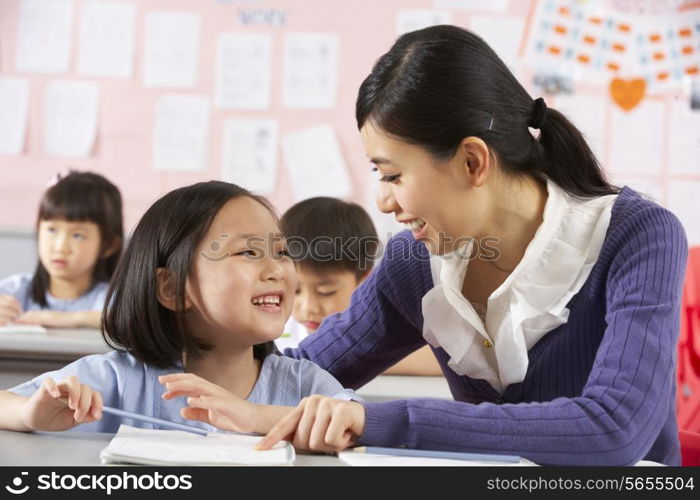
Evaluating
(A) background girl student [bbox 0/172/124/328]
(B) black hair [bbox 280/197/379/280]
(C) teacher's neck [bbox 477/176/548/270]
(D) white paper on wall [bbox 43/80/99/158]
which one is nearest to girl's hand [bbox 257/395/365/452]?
(C) teacher's neck [bbox 477/176/548/270]

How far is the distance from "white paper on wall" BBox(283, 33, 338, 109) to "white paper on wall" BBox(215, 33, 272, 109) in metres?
0.12

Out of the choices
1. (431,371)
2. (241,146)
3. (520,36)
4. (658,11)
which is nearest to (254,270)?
(431,371)

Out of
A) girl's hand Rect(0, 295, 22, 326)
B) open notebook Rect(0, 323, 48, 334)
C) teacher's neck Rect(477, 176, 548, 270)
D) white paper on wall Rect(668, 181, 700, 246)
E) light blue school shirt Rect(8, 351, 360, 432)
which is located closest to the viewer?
light blue school shirt Rect(8, 351, 360, 432)

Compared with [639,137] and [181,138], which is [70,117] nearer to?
[181,138]

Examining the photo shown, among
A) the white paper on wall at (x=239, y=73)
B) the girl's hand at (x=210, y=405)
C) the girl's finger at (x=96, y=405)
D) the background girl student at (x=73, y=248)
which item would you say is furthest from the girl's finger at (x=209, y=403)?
the white paper on wall at (x=239, y=73)

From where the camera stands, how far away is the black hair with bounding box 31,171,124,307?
9.90 feet

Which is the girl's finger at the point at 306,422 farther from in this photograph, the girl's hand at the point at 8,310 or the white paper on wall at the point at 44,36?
the white paper on wall at the point at 44,36

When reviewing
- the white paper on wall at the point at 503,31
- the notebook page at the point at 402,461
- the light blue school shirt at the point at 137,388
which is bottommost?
the light blue school shirt at the point at 137,388

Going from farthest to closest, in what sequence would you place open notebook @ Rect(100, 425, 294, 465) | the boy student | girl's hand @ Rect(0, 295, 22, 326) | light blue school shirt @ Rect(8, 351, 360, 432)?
girl's hand @ Rect(0, 295, 22, 326) → the boy student → light blue school shirt @ Rect(8, 351, 360, 432) → open notebook @ Rect(100, 425, 294, 465)

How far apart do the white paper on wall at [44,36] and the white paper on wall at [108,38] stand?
70 mm

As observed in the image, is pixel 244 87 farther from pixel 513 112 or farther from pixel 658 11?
pixel 513 112

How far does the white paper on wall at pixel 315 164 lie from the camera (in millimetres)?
3383

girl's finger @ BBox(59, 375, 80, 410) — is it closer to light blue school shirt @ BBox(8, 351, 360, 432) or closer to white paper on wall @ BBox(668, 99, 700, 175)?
light blue school shirt @ BBox(8, 351, 360, 432)

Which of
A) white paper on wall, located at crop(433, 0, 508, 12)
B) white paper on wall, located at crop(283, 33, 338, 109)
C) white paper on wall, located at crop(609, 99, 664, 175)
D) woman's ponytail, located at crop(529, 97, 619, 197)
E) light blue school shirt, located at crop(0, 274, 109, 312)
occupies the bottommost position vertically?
light blue school shirt, located at crop(0, 274, 109, 312)
